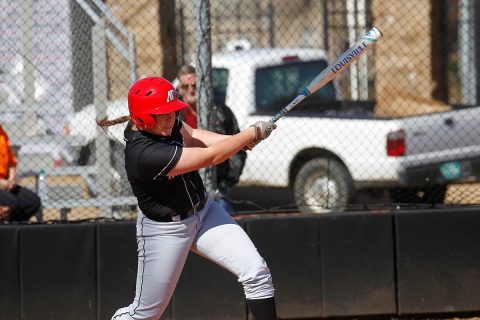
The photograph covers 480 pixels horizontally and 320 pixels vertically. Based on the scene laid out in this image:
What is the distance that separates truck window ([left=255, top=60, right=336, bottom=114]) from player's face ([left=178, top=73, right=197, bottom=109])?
2.63m

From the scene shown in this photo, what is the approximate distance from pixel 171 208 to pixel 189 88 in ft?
7.82

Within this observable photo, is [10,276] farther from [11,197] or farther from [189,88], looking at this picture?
[189,88]

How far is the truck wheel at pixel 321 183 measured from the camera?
938 centimetres

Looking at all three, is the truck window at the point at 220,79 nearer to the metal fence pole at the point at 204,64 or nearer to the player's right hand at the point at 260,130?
the metal fence pole at the point at 204,64

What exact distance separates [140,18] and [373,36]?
24.3ft

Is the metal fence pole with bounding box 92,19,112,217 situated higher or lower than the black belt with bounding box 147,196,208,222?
higher

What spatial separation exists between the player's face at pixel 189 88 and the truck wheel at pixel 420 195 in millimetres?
2127

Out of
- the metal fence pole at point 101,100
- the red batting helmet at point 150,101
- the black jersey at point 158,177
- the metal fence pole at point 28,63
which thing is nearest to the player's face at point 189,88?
the metal fence pole at point 101,100

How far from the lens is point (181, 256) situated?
5.64 meters

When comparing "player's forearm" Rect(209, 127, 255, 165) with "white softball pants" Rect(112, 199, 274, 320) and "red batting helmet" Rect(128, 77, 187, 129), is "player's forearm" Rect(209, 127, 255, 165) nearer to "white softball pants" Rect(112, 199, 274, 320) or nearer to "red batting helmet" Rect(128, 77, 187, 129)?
"red batting helmet" Rect(128, 77, 187, 129)

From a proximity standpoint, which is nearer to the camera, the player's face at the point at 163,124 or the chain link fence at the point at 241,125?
the player's face at the point at 163,124

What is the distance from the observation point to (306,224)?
7.09m

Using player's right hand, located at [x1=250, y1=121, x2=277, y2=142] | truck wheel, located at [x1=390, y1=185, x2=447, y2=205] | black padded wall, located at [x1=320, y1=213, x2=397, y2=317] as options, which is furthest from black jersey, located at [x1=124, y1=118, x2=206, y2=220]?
truck wheel, located at [x1=390, y1=185, x2=447, y2=205]

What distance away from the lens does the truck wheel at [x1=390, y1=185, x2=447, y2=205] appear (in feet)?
28.0
